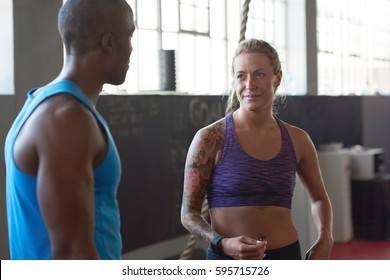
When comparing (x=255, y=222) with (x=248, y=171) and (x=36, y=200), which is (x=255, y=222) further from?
(x=36, y=200)

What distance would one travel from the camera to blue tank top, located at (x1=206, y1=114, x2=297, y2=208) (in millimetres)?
838

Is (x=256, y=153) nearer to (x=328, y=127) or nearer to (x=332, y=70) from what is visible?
(x=328, y=127)

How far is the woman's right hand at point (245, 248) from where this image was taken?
2.56ft

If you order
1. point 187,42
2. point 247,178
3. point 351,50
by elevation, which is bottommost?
A: point 247,178

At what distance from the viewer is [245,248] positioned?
777 millimetres

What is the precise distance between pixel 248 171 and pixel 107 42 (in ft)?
1.03

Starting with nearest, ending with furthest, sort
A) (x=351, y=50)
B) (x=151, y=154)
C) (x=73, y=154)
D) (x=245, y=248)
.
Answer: (x=73, y=154) < (x=245, y=248) < (x=151, y=154) < (x=351, y=50)

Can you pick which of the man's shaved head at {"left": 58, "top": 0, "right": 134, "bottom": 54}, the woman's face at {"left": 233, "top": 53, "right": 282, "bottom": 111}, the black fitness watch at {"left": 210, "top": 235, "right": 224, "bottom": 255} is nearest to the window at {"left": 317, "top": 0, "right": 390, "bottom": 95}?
the woman's face at {"left": 233, "top": 53, "right": 282, "bottom": 111}

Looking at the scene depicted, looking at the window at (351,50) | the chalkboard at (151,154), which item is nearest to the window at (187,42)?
the chalkboard at (151,154)

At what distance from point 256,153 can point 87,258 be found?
1.19 ft

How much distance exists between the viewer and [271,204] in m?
0.86

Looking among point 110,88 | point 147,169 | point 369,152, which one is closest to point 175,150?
point 147,169

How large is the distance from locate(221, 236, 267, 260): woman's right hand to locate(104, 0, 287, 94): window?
992 mm

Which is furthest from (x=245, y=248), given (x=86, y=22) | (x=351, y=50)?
(x=351, y=50)
